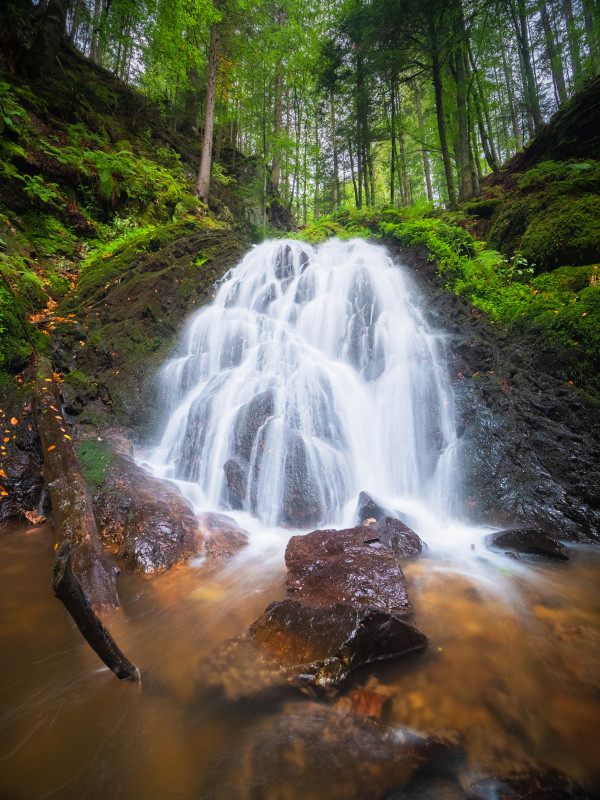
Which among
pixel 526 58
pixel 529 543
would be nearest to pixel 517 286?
pixel 529 543

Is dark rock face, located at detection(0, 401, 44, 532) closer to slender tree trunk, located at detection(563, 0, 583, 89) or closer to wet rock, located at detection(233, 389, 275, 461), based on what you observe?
wet rock, located at detection(233, 389, 275, 461)

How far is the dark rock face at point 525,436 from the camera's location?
4699mm

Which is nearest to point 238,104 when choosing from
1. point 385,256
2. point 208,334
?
point 385,256

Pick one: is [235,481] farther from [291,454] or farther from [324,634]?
[324,634]

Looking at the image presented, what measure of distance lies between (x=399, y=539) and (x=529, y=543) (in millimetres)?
1545

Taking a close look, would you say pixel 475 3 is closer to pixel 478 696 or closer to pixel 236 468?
pixel 236 468

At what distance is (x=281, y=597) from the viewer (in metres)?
3.40

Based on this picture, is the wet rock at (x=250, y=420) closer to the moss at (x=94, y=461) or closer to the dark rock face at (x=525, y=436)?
the moss at (x=94, y=461)

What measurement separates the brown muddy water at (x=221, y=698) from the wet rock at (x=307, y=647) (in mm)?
102

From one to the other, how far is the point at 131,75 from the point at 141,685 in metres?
28.2

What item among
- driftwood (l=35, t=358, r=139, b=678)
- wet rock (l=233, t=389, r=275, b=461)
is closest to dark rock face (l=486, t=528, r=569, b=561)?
wet rock (l=233, t=389, r=275, b=461)

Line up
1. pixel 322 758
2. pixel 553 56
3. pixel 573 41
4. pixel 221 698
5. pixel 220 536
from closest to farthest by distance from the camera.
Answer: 1. pixel 322 758
2. pixel 221 698
3. pixel 220 536
4. pixel 553 56
5. pixel 573 41

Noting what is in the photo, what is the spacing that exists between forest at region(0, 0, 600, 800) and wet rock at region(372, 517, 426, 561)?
4 cm

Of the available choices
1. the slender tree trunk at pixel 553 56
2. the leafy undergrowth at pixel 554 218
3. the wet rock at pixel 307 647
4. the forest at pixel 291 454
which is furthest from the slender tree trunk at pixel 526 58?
the wet rock at pixel 307 647
